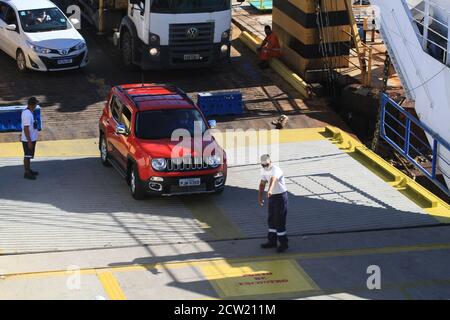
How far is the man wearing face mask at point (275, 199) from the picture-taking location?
1614 cm

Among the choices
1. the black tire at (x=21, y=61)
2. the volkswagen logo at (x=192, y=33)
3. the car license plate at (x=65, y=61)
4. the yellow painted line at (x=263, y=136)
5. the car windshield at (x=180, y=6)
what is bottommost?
the yellow painted line at (x=263, y=136)

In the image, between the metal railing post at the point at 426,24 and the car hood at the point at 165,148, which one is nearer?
the metal railing post at the point at 426,24

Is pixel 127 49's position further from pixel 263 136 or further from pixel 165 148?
pixel 165 148

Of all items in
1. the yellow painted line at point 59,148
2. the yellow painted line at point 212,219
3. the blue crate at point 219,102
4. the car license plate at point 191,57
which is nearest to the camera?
the yellow painted line at point 212,219

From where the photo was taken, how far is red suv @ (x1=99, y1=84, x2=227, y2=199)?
1825cm

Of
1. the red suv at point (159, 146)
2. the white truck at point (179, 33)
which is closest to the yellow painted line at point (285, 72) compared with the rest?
the white truck at point (179, 33)

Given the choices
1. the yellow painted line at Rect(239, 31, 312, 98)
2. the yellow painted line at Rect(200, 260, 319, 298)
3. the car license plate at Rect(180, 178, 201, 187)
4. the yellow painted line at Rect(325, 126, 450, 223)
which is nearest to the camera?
the yellow painted line at Rect(200, 260, 319, 298)

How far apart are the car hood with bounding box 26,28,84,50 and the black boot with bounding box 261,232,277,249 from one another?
1057 cm

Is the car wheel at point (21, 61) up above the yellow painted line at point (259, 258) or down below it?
below

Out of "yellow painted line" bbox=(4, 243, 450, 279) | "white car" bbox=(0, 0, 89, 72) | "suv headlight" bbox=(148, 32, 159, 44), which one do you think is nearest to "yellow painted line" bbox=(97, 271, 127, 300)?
"yellow painted line" bbox=(4, 243, 450, 279)

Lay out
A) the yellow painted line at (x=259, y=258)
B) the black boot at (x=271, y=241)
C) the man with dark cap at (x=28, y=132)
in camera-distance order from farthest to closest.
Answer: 1. the man with dark cap at (x=28, y=132)
2. the black boot at (x=271, y=241)
3. the yellow painted line at (x=259, y=258)

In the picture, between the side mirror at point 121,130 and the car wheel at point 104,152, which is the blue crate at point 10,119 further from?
the side mirror at point 121,130

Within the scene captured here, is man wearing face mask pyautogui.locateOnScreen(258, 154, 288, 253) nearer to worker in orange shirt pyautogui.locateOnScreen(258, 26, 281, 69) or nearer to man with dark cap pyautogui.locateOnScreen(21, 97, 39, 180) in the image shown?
man with dark cap pyautogui.locateOnScreen(21, 97, 39, 180)
